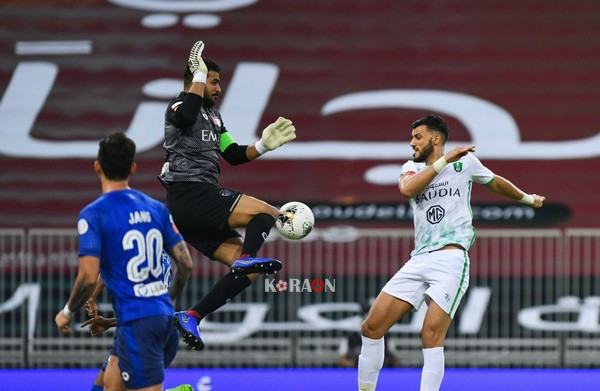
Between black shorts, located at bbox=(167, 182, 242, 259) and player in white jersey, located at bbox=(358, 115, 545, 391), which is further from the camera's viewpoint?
player in white jersey, located at bbox=(358, 115, 545, 391)

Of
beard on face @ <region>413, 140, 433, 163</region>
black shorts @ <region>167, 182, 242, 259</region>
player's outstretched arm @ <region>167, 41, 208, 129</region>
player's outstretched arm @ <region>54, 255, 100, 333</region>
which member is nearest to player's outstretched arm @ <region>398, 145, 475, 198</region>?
beard on face @ <region>413, 140, 433, 163</region>

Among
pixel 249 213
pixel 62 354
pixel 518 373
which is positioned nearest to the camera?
pixel 249 213

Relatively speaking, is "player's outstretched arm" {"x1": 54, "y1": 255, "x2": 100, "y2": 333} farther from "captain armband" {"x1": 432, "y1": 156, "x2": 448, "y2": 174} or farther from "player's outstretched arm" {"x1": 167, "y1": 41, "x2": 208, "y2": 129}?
"captain armband" {"x1": 432, "y1": 156, "x2": 448, "y2": 174}

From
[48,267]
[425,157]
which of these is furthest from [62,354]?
[425,157]

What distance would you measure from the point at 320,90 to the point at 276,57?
73cm

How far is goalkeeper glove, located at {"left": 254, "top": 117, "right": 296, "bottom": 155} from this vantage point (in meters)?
9.54

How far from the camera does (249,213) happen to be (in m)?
9.32

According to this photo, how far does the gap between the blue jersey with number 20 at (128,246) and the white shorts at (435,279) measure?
2577 mm

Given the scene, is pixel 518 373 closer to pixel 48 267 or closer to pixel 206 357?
pixel 206 357

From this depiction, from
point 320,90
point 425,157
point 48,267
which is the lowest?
point 48,267

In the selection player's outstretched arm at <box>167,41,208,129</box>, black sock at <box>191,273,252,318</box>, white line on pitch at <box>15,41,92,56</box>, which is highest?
white line on pitch at <box>15,41,92,56</box>

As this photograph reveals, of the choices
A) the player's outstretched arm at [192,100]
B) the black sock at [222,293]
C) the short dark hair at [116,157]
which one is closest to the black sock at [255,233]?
the black sock at [222,293]

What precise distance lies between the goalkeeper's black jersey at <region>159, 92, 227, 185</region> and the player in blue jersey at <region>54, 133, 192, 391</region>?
72.4 inches

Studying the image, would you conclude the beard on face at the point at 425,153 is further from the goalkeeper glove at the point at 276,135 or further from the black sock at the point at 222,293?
the black sock at the point at 222,293
